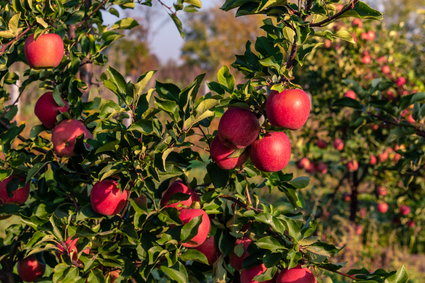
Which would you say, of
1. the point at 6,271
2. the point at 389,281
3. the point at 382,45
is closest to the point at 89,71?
the point at 6,271

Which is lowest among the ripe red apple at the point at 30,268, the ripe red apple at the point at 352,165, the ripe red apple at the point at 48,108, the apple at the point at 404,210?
the apple at the point at 404,210

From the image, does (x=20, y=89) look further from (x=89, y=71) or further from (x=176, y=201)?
(x=176, y=201)

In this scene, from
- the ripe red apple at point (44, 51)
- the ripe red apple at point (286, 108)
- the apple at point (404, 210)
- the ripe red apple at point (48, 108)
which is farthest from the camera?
the apple at point (404, 210)

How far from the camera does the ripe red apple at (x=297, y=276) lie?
122cm

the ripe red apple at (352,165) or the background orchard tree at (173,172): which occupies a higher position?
the background orchard tree at (173,172)

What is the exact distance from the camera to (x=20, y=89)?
5.63ft

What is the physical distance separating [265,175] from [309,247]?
12.1 inches

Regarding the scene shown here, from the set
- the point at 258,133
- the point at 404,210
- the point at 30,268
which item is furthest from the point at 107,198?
the point at 404,210

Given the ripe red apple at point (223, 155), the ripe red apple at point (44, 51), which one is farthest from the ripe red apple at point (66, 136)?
the ripe red apple at point (223, 155)

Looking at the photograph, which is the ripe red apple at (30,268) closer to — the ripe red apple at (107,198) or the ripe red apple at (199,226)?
the ripe red apple at (107,198)

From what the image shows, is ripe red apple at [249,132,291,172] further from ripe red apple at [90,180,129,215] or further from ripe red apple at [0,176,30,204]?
ripe red apple at [0,176,30,204]

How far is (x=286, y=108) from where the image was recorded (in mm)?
1129

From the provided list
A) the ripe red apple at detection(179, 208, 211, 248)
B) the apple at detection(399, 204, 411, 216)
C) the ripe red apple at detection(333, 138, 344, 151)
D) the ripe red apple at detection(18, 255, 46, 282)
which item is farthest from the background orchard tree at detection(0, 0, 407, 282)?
the apple at detection(399, 204, 411, 216)

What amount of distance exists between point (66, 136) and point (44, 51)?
28 cm
